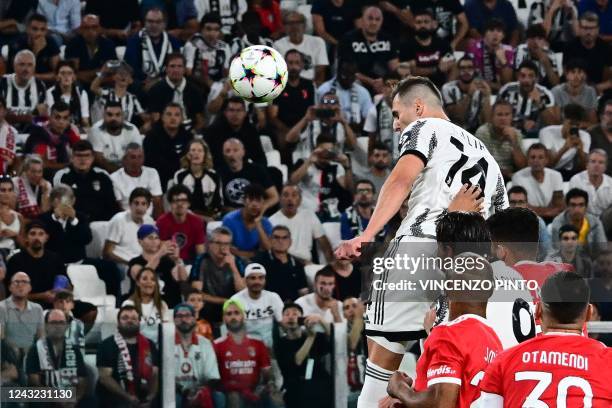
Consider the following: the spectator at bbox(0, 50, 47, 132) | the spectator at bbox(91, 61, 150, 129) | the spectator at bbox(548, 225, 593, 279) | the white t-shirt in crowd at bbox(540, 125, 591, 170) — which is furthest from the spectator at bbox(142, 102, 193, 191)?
the spectator at bbox(548, 225, 593, 279)

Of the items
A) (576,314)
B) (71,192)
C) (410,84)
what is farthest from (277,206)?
(576,314)

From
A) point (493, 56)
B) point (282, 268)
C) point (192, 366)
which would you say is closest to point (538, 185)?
point (493, 56)

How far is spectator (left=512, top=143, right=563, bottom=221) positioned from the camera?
1503cm

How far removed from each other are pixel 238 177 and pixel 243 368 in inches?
133

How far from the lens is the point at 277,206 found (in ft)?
48.9

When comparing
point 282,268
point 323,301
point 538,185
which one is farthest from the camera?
point 538,185

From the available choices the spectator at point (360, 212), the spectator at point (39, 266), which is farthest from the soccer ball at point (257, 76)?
the spectator at point (360, 212)

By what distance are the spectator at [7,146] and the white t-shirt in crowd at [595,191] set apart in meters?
6.17

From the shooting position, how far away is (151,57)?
16641mm

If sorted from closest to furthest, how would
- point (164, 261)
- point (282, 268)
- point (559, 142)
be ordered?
point (164, 261) → point (282, 268) → point (559, 142)

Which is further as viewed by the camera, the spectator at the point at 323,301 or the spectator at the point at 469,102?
the spectator at the point at 469,102

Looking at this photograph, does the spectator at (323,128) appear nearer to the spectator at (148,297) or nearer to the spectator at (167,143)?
the spectator at (167,143)

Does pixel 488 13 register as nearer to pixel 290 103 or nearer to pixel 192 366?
pixel 290 103

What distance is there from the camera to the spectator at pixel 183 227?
14000 mm
